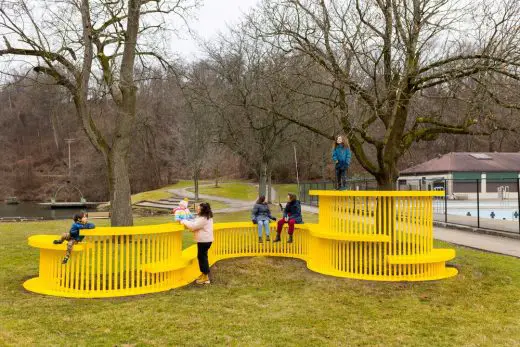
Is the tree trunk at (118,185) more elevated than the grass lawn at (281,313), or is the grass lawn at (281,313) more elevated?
the tree trunk at (118,185)

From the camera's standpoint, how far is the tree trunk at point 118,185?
12.8 m

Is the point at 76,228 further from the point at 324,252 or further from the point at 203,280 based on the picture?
the point at 324,252

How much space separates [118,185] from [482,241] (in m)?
11.1

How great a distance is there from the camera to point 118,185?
12.8 meters

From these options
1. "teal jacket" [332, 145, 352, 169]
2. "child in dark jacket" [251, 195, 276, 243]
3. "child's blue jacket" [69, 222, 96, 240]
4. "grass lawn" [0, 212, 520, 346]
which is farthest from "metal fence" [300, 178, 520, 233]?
"child's blue jacket" [69, 222, 96, 240]

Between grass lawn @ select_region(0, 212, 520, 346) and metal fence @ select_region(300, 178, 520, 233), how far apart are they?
4996 millimetres

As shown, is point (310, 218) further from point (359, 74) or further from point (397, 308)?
point (397, 308)

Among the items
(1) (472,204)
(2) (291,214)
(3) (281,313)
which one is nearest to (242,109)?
(1) (472,204)

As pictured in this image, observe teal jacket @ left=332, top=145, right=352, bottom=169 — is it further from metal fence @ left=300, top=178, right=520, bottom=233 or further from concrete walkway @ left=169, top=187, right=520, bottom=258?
concrete walkway @ left=169, top=187, right=520, bottom=258

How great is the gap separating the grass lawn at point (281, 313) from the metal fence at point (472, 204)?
500 centimetres

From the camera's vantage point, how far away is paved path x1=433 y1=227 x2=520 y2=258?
12320 millimetres

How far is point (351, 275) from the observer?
28.7 ft

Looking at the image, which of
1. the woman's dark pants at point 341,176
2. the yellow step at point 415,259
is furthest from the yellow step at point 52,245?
the yellow step at point 415,259

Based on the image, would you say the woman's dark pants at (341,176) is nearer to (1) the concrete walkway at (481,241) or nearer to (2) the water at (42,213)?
(1) the concrete walkway at (481,241)
